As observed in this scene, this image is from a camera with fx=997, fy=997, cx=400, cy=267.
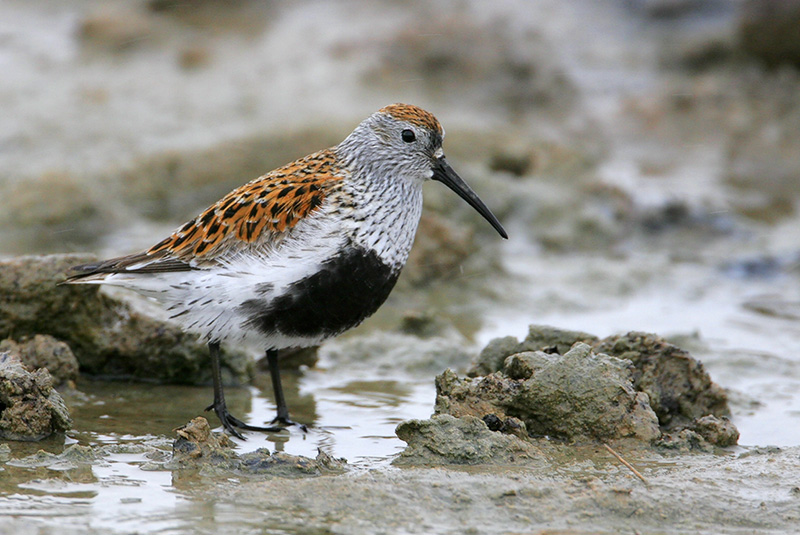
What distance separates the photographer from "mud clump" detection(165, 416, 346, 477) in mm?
4793

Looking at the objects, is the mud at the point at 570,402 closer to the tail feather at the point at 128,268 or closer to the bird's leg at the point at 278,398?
the bird's leg at the point at 278,398

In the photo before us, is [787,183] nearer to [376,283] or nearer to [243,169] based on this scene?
[243,169]

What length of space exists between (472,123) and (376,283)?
30.0ft

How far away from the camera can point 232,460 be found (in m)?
4.87

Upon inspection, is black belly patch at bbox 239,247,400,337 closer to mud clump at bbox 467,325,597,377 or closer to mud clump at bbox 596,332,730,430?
mud clump at bbox 467,325,597,377

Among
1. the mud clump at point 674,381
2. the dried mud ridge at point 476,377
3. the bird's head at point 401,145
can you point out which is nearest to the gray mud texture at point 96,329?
the dried mud ridge at point 476,377

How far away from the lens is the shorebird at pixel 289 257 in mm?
5848

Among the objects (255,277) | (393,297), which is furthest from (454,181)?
(393,297)

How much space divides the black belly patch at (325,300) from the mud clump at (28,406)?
46.1 inches

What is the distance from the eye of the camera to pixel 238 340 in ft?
19.9

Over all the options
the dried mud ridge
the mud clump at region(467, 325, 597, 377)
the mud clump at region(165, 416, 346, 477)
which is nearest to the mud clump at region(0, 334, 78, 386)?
the dried mud ridge

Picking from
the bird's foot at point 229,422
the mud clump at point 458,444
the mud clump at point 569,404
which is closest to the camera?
the mud clump at point 458,444

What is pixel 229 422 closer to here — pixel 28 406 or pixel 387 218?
pixel 28 406

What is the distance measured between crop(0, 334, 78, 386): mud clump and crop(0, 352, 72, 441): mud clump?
91 centimetres
